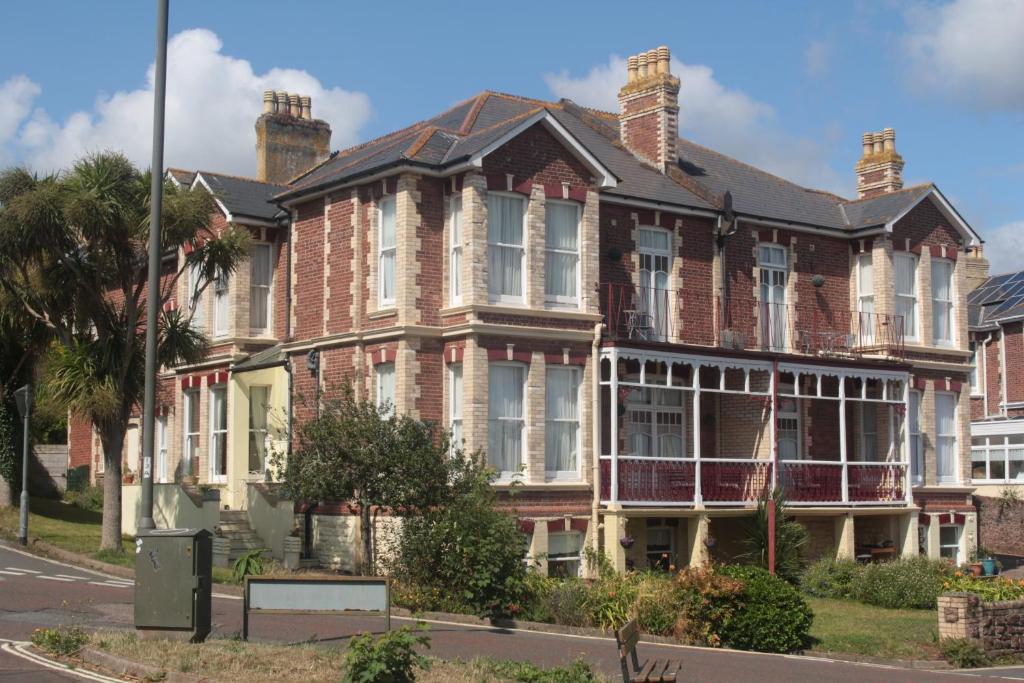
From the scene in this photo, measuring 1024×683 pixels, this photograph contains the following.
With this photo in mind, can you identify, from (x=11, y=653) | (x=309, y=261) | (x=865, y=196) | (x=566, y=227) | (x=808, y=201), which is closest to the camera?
(x=11, y=653)

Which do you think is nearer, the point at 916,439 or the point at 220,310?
the point at 220,310

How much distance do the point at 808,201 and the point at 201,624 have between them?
873 inches

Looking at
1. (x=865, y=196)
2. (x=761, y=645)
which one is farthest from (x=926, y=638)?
(x=865, y=196)

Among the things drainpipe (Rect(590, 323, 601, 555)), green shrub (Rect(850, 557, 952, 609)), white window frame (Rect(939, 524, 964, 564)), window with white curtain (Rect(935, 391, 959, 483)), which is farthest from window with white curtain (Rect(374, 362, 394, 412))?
white window frame (Rect(939, 524, 964, 564))

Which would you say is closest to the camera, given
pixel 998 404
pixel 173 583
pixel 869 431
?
pixel 173 583

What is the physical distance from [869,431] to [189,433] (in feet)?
53.2

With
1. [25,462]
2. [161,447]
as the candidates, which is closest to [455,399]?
[25,462]

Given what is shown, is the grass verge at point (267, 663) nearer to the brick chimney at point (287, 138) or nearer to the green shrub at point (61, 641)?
the green shrub at point (61, 641)

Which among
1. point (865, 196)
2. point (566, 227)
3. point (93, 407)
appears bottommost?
point (93, 407)

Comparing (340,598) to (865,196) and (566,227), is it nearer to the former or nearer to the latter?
(566,227)

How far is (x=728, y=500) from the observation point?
Answer: 2691 centimetres

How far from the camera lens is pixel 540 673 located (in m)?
13.1

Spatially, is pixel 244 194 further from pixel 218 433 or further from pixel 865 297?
pixel 865 297

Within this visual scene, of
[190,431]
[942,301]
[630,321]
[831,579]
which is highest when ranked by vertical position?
[942,301]
